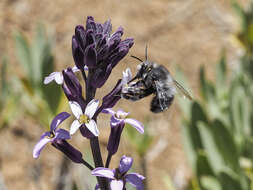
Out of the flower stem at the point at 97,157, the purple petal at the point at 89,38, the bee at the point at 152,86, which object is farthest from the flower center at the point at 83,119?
the purple petal at the point at 89,38

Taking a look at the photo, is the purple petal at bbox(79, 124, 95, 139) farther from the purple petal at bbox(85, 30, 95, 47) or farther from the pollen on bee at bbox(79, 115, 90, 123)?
the purple petal at bbox(85, 30, 95, 47)

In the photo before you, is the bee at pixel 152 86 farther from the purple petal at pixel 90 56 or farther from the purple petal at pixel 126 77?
the purple petal at pixel 90 56

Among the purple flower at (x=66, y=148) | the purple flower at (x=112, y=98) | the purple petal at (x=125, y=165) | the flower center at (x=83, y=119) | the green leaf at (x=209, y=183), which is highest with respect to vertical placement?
the purple flower at (x=112, y=98)

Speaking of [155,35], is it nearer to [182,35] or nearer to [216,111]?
[182,35]

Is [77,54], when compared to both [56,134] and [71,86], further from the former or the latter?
[56,134]

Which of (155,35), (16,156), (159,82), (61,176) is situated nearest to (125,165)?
(159,82)

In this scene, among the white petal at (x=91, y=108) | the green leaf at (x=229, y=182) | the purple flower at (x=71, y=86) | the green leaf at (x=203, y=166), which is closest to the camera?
the white petal at (x=91, y=108)

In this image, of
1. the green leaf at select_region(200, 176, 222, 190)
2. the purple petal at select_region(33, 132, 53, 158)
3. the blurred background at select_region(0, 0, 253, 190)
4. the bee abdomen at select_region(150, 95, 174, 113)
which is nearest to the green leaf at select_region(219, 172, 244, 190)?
the blurred background at select_region(0, 0, 253, 190)
